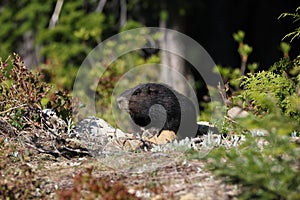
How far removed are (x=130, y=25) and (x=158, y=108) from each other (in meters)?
7.20

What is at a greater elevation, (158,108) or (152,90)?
(152,90)

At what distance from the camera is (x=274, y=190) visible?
12.0 ft

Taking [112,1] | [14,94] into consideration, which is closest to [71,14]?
[112,1]

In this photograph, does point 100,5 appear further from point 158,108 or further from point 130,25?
point 158,108

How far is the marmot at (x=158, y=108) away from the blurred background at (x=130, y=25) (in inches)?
224

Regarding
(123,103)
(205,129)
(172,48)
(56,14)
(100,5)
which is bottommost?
(205,129)

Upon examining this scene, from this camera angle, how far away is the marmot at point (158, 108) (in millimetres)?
5621

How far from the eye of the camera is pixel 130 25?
1265 cm

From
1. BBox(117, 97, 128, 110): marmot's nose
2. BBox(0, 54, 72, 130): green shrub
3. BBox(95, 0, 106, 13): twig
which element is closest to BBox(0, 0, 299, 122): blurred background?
BBox(95, 0, 106, 13): twig

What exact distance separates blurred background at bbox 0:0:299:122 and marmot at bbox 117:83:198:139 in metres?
5.68

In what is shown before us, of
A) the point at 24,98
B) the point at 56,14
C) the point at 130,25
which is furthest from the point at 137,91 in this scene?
the point at 56,14

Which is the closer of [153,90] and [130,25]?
[153,90]

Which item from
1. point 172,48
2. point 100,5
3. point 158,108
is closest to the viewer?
point 158,108

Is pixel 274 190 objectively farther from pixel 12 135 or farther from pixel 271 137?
pixel 12 135
